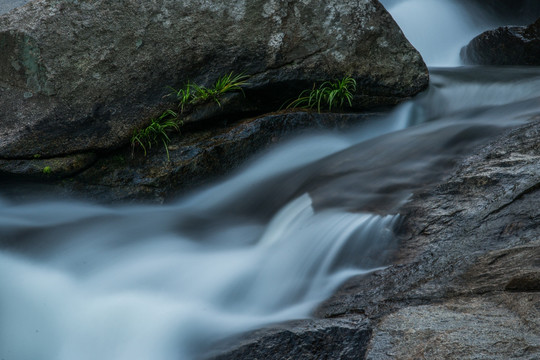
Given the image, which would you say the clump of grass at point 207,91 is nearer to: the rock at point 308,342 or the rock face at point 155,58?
the rock face at point 155,58

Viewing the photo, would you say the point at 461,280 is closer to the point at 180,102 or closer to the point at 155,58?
the point at 180,102

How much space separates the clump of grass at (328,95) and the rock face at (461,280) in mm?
1898

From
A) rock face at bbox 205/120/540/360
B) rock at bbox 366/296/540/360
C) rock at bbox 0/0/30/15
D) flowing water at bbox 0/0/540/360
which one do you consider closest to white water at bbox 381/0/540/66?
flowing water at bbox 0/0/540/360

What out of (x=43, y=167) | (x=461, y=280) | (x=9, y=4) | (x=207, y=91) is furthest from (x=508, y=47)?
(x=9, y=4)

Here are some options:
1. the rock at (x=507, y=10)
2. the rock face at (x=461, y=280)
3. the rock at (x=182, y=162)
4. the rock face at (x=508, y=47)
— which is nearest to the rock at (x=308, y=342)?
the rock face at (x=461, y=280)

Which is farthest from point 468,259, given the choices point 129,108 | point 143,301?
point 129,108

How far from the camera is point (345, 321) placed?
2135 millimetres

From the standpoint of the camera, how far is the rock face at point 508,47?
623cm

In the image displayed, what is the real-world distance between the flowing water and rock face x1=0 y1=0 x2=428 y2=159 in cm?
56

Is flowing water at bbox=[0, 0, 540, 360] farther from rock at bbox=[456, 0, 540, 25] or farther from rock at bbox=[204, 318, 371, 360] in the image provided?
rock at bbox=[456, 0, 540, 25]

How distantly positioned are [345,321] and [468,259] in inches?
25.8

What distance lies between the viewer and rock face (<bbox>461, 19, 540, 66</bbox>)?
20.5ft

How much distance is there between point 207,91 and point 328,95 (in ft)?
3.85

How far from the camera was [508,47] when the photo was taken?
255 inches
